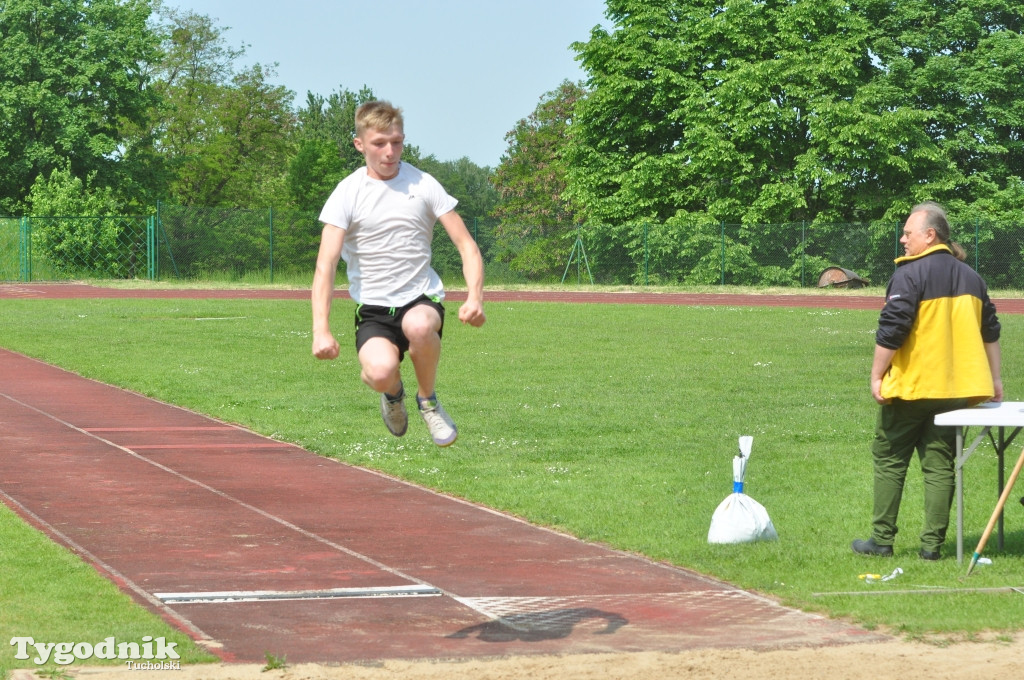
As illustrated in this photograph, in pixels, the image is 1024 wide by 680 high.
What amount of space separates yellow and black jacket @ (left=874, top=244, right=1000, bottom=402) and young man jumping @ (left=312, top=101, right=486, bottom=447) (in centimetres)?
280

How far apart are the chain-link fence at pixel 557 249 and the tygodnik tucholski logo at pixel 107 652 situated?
42.0 metres

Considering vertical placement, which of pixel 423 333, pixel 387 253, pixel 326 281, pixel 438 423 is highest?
pixel 387 253

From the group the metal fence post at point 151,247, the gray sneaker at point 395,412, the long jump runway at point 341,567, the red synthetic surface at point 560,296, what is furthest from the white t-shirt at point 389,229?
the metal fence post at point 151,247

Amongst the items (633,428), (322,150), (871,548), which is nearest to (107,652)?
(871,548)

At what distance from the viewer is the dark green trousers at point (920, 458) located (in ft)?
26.8

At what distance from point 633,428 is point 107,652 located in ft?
28.4

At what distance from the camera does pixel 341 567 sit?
317 inches

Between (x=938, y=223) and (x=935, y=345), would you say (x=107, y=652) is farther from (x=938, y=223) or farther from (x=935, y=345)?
(x=938, y=223)

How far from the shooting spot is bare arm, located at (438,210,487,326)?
640 cm

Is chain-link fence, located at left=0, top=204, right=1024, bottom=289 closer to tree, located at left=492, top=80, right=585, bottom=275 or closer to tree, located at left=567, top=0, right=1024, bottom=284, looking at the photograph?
tree, located at left=567, top=0, right=1024, bottom=284

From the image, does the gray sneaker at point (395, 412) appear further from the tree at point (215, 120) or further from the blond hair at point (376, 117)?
the tree at point (215, 120)

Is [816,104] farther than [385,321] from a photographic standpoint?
Yes

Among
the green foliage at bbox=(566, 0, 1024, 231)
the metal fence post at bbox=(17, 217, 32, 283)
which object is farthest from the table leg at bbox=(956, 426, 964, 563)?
the metal fence post at bbox=(17, 217, 32, 283)

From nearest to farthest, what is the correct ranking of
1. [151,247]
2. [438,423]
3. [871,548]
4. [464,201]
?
[438,423] → [871,548] → [151,247] → [464,201]
